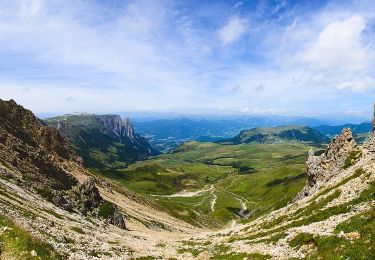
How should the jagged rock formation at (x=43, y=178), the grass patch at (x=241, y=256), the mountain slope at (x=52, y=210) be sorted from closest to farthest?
1. the mountain slope at (x=52, y=210)
2. the grass patch at (x=241, y=256)
3. the jagged rock formation at (x=43, y=178)

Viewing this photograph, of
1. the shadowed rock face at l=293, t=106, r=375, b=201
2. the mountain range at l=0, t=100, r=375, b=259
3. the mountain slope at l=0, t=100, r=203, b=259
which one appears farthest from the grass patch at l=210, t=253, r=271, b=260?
the shadowed rock face at l=293, t=106, r=375, b=201

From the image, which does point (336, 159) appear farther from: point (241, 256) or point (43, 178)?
point (43, 178)

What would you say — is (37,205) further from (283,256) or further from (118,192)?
(118,192)

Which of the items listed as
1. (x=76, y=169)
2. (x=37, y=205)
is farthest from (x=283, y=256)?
(x=76, y=169)

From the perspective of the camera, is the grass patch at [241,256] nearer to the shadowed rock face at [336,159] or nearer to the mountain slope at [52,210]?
the mountain slope at [52,210]

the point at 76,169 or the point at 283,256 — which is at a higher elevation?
the point at 283,256

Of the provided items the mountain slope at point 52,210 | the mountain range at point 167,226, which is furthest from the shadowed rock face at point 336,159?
A: the mountain slope at point 52,210

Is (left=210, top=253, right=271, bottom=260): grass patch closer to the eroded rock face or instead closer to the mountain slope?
the mountain slope

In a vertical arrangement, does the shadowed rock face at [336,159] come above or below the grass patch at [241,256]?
above
